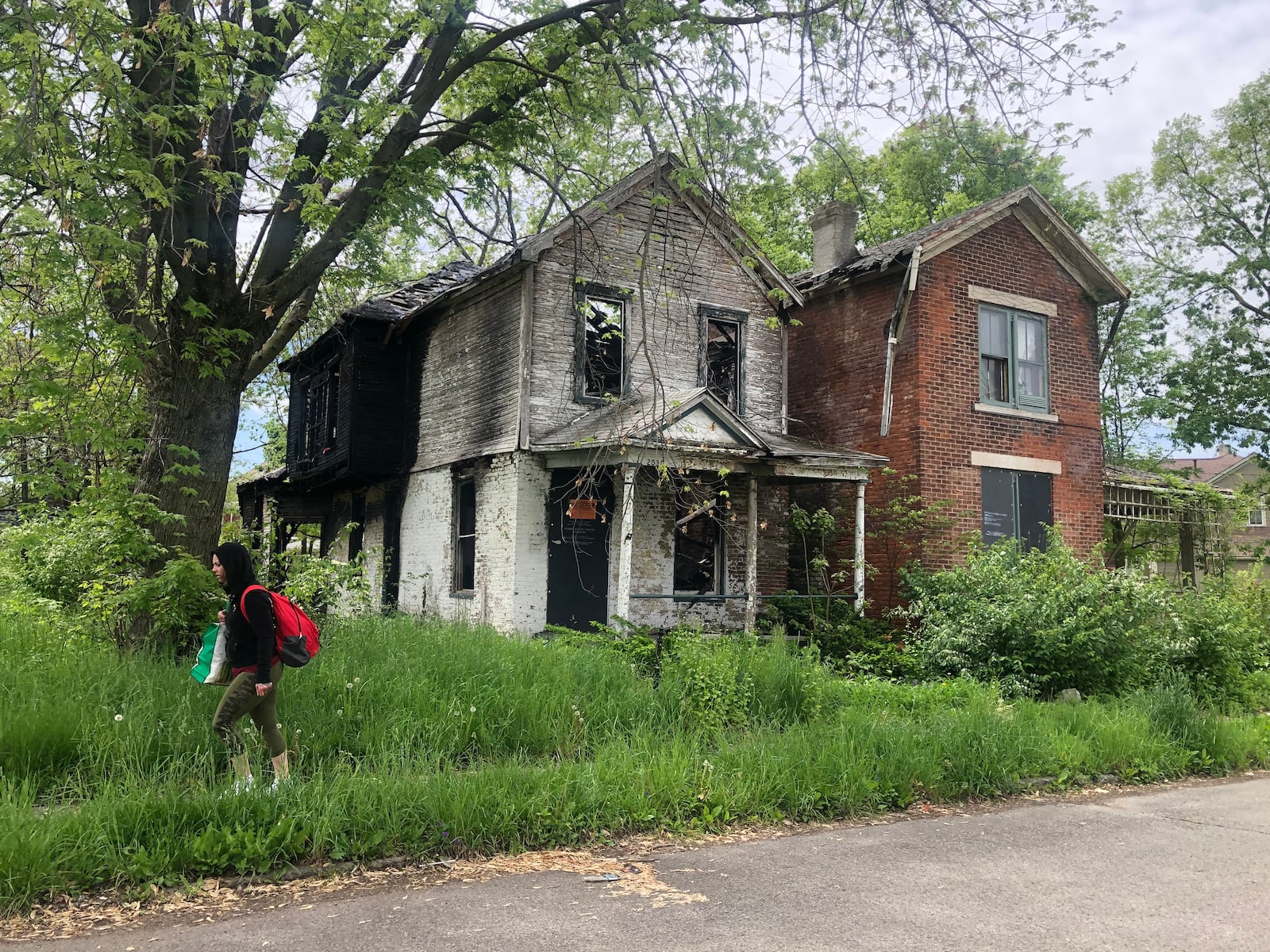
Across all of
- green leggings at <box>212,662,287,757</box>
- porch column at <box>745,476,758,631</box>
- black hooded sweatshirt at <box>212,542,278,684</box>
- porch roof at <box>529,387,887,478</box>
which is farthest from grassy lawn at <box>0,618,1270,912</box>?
porch column at <box>745,476,758,631</box>

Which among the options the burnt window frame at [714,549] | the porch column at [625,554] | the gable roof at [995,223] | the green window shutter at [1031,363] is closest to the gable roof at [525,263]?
the gable roof at [995,223]

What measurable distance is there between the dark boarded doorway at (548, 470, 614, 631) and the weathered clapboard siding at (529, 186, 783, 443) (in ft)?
3.65

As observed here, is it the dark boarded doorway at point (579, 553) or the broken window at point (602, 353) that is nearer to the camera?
the dark boarded doorway at point (579, 553)

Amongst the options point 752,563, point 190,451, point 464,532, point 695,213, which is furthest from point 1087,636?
point 190,451

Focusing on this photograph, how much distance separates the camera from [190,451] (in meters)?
8.67

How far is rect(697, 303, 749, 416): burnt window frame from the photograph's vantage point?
15852mm

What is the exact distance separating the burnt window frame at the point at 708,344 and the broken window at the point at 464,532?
172 inches

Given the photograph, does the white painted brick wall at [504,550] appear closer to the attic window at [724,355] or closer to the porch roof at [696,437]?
the porch roof at [696,437]

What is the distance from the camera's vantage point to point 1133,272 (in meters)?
30.8

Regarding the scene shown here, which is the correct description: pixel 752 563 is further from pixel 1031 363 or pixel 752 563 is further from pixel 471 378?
pixel 1031 363

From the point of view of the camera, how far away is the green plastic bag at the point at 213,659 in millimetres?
6445

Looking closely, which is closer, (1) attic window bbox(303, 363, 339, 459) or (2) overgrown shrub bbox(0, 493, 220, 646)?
(2) overgrown shrub bbox(0, 493, 220, 646)

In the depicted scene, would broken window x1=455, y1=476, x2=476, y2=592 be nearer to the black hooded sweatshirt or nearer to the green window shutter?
the black hooded sweatshirt

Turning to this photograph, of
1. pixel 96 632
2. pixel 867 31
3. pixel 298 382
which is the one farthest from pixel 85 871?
pixel 298 382
